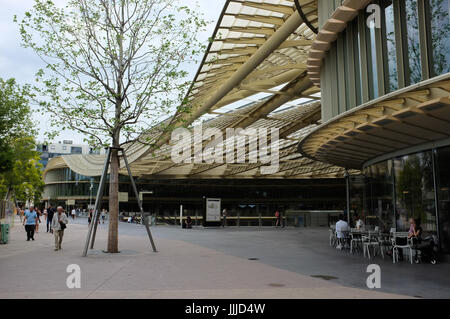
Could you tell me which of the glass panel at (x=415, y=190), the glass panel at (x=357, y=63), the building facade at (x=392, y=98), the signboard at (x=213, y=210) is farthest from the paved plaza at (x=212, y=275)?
the signboard at (x=213, y=210)

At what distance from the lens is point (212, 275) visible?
994cm

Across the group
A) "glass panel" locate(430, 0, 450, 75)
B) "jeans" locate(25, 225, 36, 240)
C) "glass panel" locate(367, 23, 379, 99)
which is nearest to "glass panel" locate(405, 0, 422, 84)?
"glass panel" locate(430, 0, 450, 75)

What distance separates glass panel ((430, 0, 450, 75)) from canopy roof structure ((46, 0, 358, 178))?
4.99 meters

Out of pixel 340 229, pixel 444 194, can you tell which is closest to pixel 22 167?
pixel 340 229

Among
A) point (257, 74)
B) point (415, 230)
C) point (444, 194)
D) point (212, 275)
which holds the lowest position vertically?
point (212, 275)

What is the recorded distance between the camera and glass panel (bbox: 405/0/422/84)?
35.1ft

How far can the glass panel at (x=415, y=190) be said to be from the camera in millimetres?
14094

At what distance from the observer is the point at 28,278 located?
952 cm

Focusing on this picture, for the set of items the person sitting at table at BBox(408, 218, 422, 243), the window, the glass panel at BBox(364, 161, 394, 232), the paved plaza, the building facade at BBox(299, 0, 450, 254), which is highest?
the window

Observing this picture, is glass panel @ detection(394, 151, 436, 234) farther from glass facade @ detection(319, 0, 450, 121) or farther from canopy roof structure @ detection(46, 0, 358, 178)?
canopy roof structure @ detection(46, 0, 358, 178)

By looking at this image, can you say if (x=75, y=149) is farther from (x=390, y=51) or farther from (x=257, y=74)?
(x=390, y=51)

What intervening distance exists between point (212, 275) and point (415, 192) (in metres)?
8.80

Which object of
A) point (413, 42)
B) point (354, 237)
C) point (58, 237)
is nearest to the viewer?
point (413, 42)
